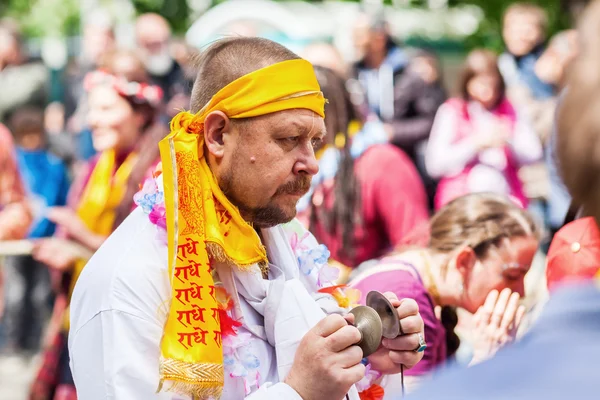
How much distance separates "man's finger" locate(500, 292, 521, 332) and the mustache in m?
1.68

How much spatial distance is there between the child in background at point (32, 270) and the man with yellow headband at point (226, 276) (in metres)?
5.03

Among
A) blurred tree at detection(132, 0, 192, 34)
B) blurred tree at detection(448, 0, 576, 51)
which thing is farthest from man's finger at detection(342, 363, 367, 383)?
blurred tree at detection(132, 0, 192, 34)

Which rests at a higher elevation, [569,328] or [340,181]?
[340,181]

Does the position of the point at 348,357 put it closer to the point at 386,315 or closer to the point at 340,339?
the point at 340,339

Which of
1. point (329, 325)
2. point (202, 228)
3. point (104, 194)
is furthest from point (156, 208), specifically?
point (104, 194)

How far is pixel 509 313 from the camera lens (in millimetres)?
4387

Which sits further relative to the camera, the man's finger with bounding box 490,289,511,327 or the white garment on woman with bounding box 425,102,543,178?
the white garment on woman with bounding box 425,102,543,178

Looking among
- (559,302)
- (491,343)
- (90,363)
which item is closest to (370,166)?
(491,343)

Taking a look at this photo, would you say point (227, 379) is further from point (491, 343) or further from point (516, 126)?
point (516, 126)

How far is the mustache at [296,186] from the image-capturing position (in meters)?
3.00

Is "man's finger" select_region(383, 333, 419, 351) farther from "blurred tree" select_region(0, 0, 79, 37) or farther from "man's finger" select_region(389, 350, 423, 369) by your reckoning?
"blurred tree" select_region(0, 0, 79, 37)

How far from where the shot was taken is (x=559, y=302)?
1.45 m

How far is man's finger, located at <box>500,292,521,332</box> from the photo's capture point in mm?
4391

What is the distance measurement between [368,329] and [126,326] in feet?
2.14
